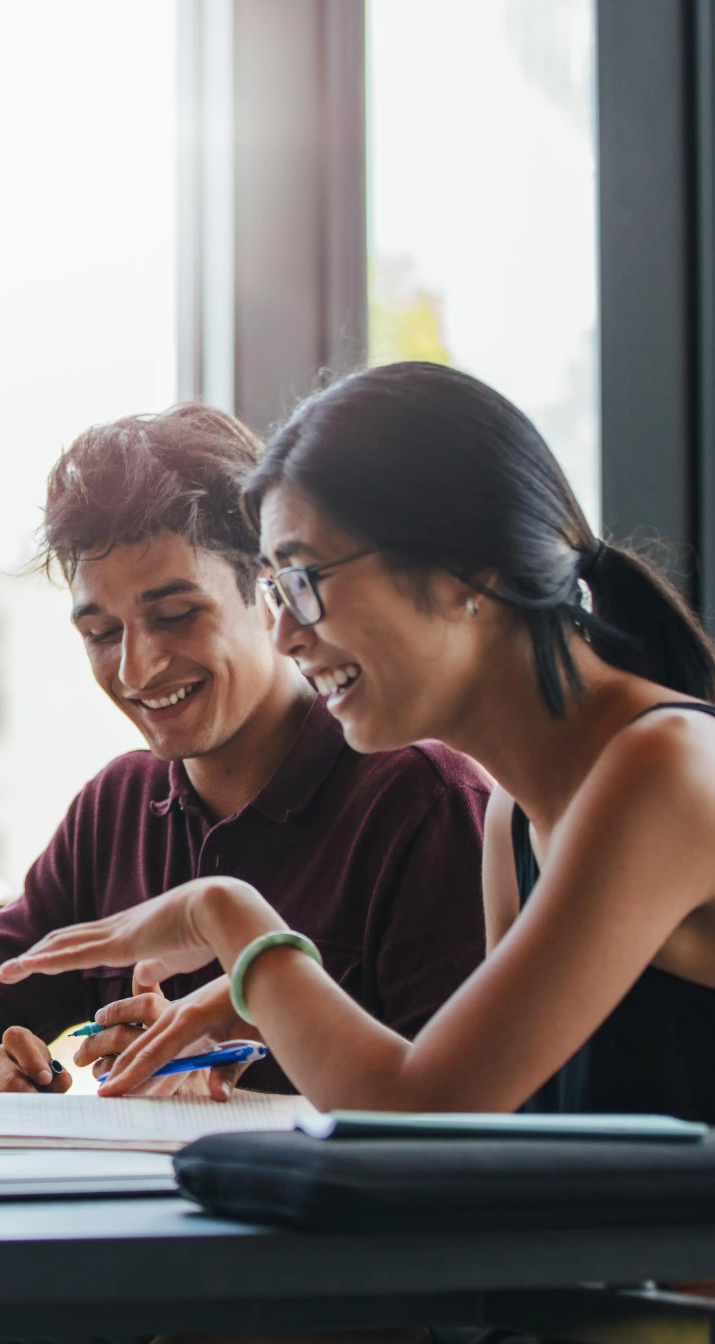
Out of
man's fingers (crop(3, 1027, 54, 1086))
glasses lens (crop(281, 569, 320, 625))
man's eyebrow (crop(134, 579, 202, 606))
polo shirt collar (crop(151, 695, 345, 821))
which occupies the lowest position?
man's fingers (crop(3, 1027, 54, 1086))

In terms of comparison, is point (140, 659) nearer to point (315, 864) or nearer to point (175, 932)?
point (315, 864)

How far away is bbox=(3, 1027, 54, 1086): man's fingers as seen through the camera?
134cm

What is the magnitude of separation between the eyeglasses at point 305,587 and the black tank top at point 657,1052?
267mm

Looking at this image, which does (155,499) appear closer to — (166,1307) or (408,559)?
(408,559)

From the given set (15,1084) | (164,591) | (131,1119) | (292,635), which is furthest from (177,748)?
(131,1119)

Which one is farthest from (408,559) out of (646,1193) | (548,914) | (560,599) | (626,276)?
(626,276)

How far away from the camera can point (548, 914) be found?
0.84 m

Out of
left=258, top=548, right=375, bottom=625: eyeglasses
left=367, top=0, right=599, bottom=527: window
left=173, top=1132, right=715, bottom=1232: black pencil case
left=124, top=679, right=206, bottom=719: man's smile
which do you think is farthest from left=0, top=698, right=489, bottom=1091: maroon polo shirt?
left=367, top=0, right=599, bottom=527: window

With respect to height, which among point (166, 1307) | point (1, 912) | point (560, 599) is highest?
point (560, 599)

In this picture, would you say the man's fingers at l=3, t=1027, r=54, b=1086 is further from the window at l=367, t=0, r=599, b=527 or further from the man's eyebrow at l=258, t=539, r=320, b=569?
the window at l=367, t=0, r=599, b=527

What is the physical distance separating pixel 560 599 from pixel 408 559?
131 mm

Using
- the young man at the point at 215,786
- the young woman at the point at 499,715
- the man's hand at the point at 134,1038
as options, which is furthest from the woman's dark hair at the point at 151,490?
the man's hand at the point at 134,1038

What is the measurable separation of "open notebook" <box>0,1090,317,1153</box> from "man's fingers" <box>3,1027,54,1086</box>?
23 centimetres

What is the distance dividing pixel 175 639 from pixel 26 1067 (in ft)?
1.70
